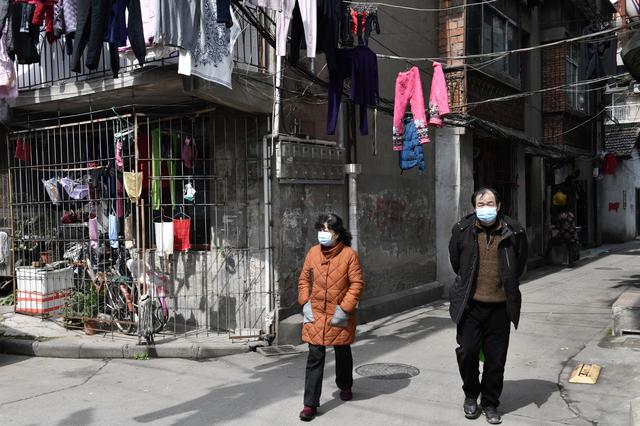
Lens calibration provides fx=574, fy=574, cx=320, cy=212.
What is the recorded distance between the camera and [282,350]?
783 cm

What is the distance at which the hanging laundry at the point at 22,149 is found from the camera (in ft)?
32.3

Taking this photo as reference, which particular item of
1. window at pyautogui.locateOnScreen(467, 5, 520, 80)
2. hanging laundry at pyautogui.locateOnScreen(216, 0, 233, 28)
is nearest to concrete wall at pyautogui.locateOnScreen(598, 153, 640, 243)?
window at pyautogui.locateOnScreen(467, 5, 520, 80)

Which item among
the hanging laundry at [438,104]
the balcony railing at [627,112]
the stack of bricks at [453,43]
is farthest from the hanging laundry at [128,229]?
the balcony railing at [627,112]

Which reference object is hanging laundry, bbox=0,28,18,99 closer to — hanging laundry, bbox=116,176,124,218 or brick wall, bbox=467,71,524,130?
hanging laundry, bbox=116,176,124,218

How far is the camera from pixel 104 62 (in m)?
8.38

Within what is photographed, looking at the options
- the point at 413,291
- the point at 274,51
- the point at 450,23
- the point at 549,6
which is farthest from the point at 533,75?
the point at 274,51

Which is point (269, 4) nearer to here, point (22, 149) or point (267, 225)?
point (267, 225)

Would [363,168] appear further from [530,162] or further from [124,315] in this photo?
[530,162]

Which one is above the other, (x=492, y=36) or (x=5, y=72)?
(x=492, y=36)

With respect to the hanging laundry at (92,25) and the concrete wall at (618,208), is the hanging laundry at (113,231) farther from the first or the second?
the concrete wall at (618,208)

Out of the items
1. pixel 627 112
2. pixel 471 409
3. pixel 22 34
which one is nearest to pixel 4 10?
pixel 22 34

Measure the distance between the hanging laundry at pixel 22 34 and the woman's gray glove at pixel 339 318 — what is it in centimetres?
556

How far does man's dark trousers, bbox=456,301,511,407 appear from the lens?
4926 millimetres

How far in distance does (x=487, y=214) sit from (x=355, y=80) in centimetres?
447
